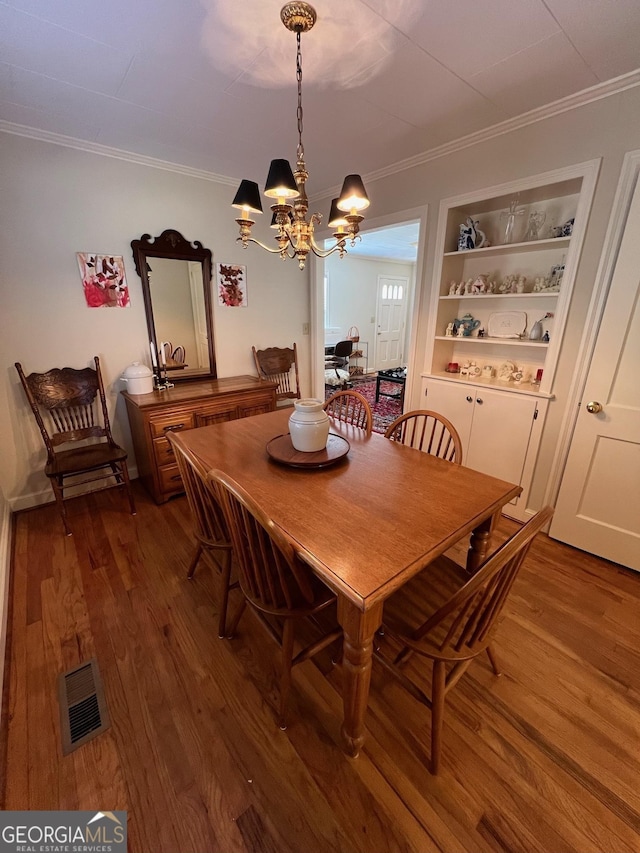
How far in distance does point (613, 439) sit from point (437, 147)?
7.31 feet

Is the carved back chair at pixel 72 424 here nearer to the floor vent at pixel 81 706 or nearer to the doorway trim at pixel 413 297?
the floor vent at pixel 81 706

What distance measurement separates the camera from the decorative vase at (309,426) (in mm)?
1598

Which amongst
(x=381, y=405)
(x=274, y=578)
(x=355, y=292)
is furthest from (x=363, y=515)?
(x=355, y=292)

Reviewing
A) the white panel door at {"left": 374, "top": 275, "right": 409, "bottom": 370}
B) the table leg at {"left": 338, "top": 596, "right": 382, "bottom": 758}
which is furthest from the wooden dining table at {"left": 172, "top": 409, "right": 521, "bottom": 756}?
the white panel door at {"left": 374, "top": 275, "right": 409, "bottom": 370}

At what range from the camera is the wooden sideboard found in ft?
8.25

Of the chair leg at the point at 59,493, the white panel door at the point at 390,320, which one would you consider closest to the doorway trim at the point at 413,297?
the chair leg at the point at 59,493

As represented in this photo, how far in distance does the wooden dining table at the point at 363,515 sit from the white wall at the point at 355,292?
5.57m

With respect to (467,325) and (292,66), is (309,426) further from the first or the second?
(467,325)

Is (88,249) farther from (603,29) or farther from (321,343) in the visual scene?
(603,29)

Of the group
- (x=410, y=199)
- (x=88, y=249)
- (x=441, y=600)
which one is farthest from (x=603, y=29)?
(x=88, y=249)

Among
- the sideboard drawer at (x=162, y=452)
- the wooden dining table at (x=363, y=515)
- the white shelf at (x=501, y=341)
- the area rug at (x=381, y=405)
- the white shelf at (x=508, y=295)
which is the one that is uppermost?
the white shelf at (x=508, y=295)

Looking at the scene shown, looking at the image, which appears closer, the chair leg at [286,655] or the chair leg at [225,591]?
the chair leg at [286,655]

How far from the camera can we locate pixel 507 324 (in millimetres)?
2559

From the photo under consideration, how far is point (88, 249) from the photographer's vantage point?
250 cm
